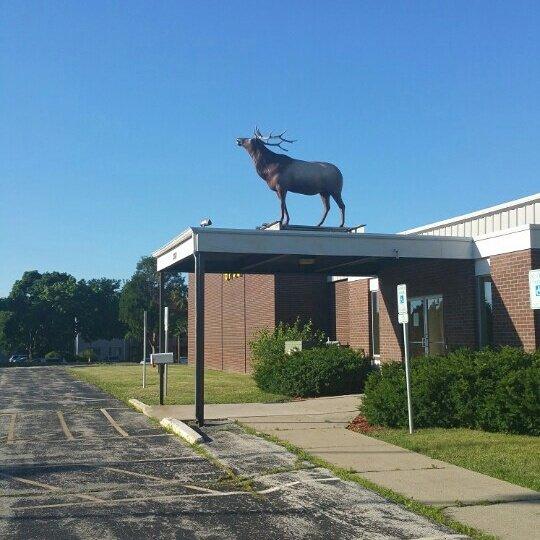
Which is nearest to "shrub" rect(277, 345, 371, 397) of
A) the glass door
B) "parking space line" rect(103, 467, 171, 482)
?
the glass door

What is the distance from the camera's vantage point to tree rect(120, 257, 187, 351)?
257ft

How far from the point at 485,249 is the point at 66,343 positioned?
247 feet

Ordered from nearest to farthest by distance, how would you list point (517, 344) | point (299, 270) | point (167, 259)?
point (517, 344), point (167, 259), point (299, 270)

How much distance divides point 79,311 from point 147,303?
12918 mm

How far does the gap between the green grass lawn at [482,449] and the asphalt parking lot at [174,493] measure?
173cm

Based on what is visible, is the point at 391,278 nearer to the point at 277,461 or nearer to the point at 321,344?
the point at 321,344

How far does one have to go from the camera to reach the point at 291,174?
1675 centimetres

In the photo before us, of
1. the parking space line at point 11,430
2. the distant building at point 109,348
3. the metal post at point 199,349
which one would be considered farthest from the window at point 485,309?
the distant building at point 109,348

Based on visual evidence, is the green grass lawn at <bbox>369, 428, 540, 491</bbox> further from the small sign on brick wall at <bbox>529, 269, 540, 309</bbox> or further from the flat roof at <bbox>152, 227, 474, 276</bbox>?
the flat roof at <bbox>152, 227, 474, 276</bbox>

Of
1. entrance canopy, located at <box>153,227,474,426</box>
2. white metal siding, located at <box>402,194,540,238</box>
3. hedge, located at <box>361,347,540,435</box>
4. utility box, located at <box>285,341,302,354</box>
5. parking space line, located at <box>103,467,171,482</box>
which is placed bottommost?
parking space line, located at <box>103,467,171,482</box>

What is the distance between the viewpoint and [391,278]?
2131cm

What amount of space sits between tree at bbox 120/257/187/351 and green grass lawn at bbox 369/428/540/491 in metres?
66.5

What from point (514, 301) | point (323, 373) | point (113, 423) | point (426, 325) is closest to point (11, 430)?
point (113, 423)

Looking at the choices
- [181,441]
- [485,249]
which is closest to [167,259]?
[181,441]
